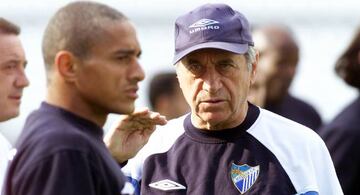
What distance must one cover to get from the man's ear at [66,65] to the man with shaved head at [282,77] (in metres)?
5.84

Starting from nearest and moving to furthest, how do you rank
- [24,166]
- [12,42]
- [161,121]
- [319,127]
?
[24,166], [161,121], [12,42], [319,127]

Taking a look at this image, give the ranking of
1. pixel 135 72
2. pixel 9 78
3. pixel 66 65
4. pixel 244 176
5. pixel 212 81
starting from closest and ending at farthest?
pixel 66 65
pixel 135 72
pixel 244 176
pixel 212 81
pixel 9 78

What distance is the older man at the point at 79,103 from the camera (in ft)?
17.7

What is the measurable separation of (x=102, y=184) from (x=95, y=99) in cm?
39

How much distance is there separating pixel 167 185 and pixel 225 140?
0.38 meters

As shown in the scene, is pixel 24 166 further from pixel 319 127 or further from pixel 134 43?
pixel 319 127

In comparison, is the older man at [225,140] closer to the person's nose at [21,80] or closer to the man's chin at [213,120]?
the man's chin at [213,120]

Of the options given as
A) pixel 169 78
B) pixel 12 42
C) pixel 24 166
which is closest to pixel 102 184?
pixel 24 166

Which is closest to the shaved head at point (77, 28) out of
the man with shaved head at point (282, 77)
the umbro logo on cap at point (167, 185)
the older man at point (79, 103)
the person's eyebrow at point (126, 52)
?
the older man at point (79, 103)

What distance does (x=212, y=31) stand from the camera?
6.79 meters

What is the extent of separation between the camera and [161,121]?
6730mm

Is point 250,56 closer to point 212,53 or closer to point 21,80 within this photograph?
point 212,53

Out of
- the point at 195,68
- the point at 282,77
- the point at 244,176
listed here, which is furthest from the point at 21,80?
the point at 282,77

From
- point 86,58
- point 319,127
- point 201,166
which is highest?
point 86,58
